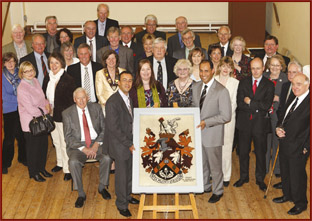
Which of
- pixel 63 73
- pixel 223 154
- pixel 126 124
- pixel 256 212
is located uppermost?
pixel 63 73

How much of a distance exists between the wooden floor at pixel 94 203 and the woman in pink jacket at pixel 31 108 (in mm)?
289

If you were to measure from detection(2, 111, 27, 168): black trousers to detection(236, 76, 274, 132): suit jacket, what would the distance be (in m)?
3.03

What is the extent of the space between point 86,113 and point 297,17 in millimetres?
5469

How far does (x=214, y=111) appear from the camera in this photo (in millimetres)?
5316

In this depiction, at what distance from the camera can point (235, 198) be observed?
5.73 m

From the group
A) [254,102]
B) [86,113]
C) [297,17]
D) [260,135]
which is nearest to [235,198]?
[260,135]

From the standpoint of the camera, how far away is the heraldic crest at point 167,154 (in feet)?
16.0

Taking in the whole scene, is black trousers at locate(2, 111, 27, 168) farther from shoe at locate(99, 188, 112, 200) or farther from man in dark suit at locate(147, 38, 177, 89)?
man in dark suit at locate(147, 38, 177, 89)

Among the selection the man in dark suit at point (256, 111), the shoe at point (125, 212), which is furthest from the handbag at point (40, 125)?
the man in dark suit at point (256, 111)

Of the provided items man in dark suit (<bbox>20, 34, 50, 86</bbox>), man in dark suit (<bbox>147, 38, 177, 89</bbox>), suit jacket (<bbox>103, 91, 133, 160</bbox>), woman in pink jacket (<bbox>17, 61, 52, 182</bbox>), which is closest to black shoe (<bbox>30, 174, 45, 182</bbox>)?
woman in pink jacket (<bbox>17, 61, 52, 182</bbox>)

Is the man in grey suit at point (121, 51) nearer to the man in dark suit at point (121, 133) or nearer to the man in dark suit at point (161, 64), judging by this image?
the man in dark suit at point (161, 64)

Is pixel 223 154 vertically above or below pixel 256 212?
above

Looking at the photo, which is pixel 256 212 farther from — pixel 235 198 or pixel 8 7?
pixel 8 7

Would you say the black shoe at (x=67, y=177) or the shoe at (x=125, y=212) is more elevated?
the black shoe at (x=67, y=177)
